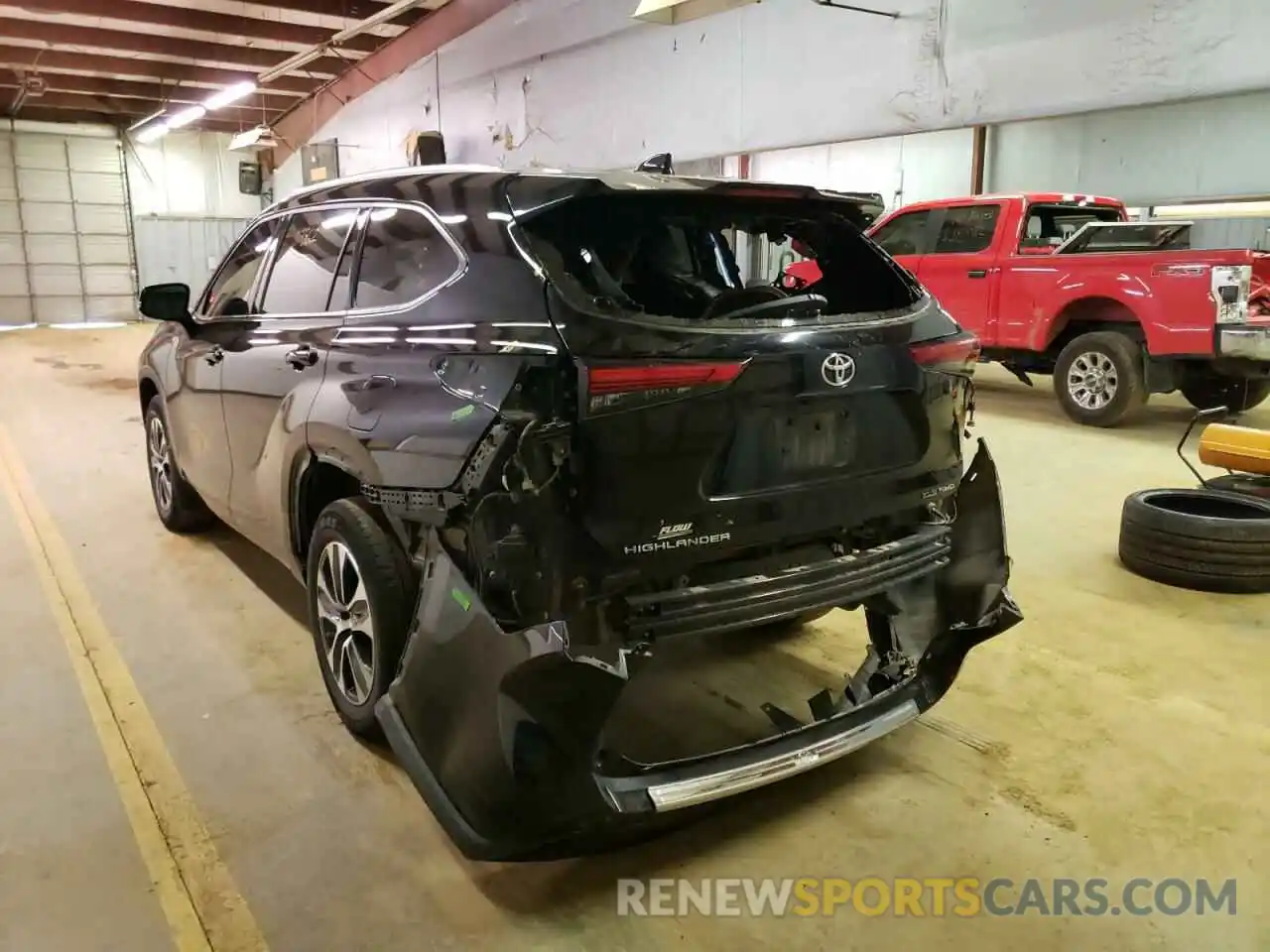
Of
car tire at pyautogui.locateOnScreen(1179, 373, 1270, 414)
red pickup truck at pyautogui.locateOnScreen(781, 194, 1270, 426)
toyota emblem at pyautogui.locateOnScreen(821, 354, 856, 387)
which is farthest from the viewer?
car tire at pyautogui.locateOnScreen(1179, 373, 1270, 414)

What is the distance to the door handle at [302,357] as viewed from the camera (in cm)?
293

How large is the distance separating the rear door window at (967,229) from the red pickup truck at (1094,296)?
0.4 inches

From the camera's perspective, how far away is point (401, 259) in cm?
272

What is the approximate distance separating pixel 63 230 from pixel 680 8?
743 inches

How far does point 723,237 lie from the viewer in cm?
335

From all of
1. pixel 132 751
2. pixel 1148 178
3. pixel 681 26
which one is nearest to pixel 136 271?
pixel 681 26

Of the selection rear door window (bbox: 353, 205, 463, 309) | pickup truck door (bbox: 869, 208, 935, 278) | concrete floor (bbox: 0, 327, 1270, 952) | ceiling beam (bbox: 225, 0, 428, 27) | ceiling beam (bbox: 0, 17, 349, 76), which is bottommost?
concrete floor (bbox: 0, 327, 1270, 952)

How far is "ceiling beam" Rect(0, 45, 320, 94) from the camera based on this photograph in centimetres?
1637

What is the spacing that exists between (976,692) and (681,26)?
11.2m

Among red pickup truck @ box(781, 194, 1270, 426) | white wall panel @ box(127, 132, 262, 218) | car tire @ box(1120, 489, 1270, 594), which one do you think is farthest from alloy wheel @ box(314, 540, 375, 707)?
white wall panel @ box(127, 132, 262, 218)

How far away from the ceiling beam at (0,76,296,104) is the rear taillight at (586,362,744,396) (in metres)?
20.5

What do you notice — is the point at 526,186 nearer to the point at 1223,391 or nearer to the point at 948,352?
the point at 948,352

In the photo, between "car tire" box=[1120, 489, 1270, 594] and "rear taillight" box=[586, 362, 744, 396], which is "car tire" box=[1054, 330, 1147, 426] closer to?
"car tire" box=[1120, 489, 1270, 594]

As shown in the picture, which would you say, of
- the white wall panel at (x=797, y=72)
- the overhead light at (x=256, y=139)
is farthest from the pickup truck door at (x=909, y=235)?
the overhead light at (x=256, y=139)
